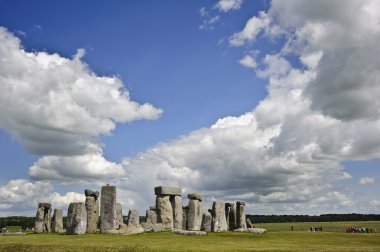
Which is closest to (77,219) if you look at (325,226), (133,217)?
(133,217)

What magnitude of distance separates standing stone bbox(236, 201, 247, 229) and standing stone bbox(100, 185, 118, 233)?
1324cm

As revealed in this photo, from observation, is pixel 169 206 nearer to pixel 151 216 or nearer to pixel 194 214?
pixel 151 216

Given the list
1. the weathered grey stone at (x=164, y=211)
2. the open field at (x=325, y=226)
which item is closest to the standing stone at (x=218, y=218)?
the weathered grey stone at (x=164, y=211)

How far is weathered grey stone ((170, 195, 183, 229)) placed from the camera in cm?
4066

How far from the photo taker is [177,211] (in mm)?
41031

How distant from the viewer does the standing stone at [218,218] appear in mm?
38781

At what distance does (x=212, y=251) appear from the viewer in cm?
2241

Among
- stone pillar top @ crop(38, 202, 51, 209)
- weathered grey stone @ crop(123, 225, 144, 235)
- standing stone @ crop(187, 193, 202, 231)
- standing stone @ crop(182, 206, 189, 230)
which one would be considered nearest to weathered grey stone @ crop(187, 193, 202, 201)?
standing stone @ crop(187, 193, 202, 231)

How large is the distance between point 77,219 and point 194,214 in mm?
11363

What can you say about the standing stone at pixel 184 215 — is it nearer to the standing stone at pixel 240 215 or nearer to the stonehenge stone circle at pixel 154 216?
the stonehenge stone circle at pixel 154 216

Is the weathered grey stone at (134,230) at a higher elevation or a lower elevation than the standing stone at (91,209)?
lower

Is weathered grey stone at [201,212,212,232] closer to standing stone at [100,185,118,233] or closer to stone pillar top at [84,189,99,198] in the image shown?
standing stone at [100,185,118,233]

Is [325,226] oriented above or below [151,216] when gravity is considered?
below

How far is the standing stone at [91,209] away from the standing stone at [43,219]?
8.83 metres
